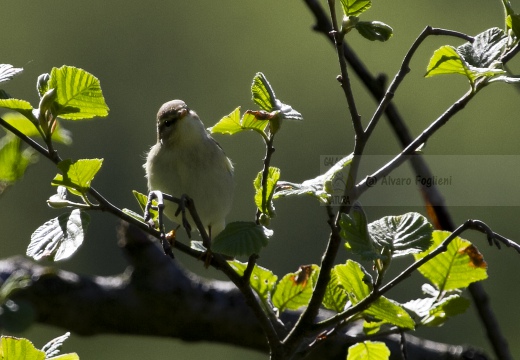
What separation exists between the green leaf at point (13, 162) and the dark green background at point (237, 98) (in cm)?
666

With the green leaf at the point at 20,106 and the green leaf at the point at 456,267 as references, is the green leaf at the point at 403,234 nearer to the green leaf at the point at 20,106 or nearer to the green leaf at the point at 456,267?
the green leaf at the point at 456,267

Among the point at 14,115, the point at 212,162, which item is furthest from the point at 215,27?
the point at 14,115

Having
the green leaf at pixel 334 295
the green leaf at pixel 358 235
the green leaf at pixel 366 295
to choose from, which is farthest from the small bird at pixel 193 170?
the green leaf at pixel 358 235

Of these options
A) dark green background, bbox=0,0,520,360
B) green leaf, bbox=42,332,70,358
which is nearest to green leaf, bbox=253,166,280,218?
green leaf, bbox=42,332,70,358

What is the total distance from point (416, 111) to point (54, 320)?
1718cm

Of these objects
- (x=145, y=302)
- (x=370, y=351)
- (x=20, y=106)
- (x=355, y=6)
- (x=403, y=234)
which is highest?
(x=355, y=6)

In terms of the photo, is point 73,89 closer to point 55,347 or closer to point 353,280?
point 55,347

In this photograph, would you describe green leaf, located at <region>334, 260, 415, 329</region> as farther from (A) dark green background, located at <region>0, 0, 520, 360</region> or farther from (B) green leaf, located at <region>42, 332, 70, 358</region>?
(A) dark green background, located at <region>0, 0, 520, 360</region>

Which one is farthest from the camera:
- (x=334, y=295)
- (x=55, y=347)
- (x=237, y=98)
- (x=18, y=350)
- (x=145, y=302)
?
(x=237, y=98)

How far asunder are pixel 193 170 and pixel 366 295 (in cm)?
178

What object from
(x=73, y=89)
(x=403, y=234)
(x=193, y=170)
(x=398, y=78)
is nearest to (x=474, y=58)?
(x=398, y=78)

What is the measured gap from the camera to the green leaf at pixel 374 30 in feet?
4.54

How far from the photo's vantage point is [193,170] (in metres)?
3.17

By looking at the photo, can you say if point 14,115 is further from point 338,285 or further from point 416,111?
point 416,111
